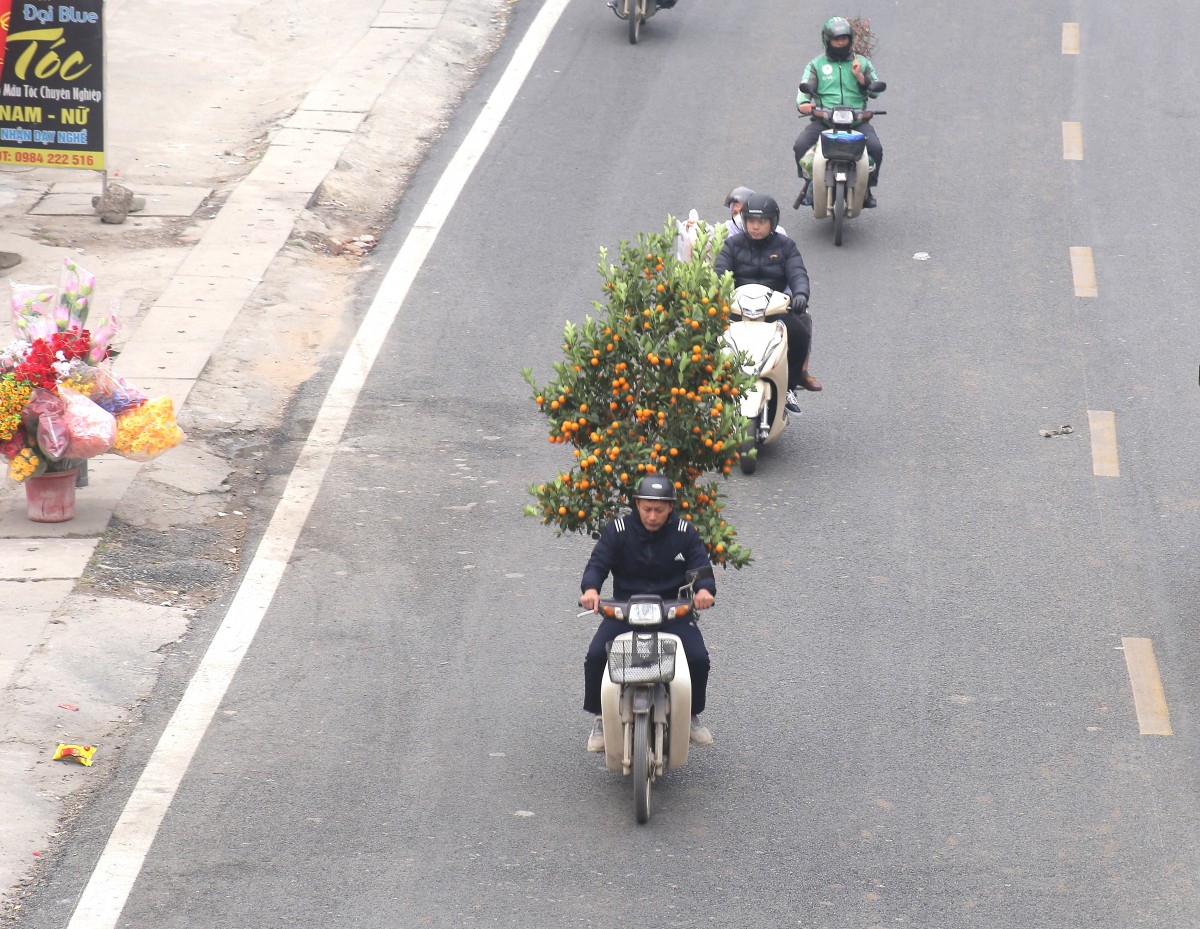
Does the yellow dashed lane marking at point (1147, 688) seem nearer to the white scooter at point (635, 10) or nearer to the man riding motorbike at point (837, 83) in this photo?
the man riding motorbike at point (837, 83)

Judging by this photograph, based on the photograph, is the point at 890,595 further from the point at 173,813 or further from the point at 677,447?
the point at 173,813

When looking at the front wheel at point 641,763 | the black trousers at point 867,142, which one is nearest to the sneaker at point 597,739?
the front wheel at point 641,763

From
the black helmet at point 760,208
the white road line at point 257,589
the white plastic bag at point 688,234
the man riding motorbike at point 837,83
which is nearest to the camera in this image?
the white road line at point 257,589

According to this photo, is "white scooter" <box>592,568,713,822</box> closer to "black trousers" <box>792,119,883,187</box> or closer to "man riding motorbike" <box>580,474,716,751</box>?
"man riding motorbike" <box>580,474,716,751</box>

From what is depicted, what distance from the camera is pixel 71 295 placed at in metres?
10.3

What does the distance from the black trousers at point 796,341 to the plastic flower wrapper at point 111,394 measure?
448cm

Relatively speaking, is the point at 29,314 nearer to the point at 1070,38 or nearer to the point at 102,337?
the point at 102,337

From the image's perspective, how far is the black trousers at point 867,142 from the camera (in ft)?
52.7

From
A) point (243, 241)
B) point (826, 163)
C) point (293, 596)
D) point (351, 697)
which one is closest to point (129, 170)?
point (243, 241)

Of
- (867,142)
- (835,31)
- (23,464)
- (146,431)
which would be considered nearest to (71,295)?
(146,431)

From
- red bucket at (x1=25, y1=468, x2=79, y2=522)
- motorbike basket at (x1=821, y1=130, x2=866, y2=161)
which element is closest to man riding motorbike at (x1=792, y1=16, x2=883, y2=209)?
motorbike basket at (x1=821, y1=130, x2=866, y2=161)

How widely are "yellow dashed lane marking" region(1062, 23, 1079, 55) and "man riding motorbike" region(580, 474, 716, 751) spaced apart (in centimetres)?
1452

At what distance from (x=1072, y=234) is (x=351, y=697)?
974cm

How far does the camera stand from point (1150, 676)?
916cm
